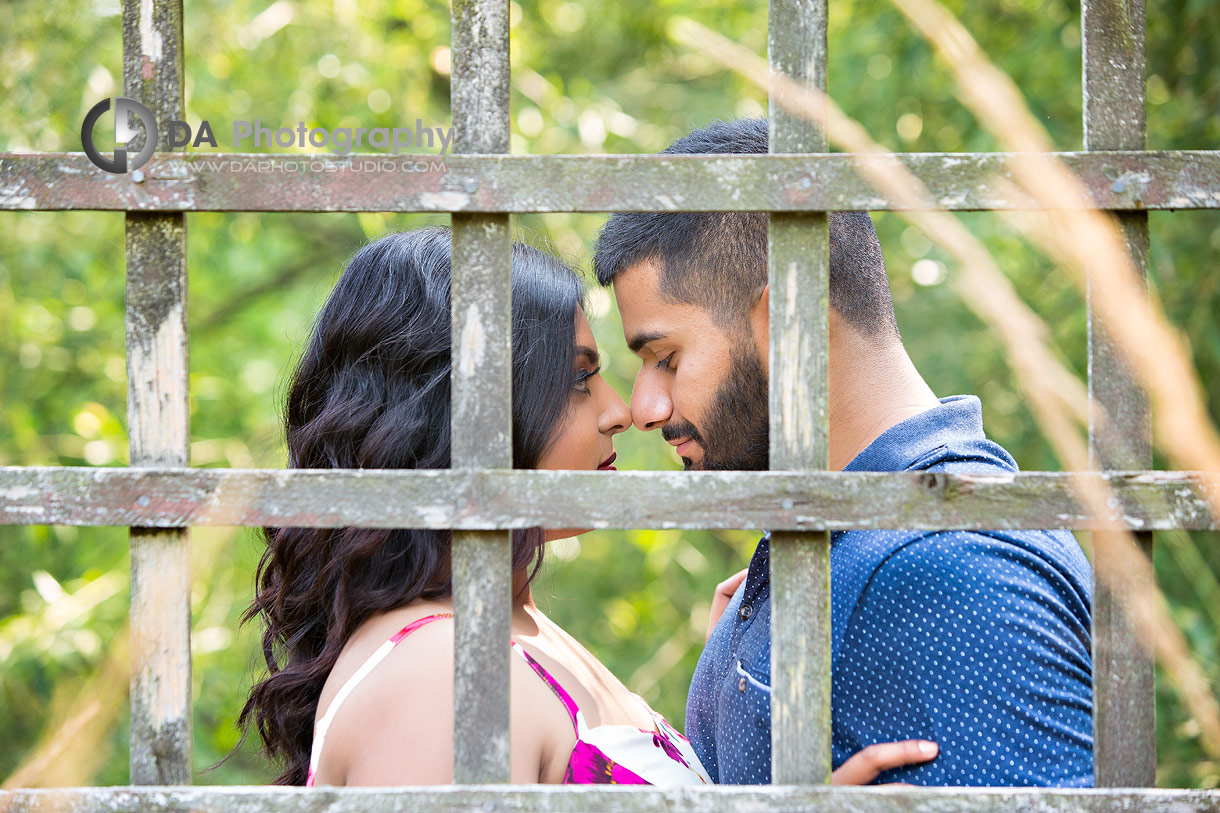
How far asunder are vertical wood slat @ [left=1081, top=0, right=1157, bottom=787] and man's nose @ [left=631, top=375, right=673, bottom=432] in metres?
0.85

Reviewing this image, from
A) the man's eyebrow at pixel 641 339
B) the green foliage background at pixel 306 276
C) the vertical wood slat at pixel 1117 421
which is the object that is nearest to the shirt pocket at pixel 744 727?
the vertical wood slat at pixel 1117 421

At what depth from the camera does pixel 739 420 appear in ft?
5.51

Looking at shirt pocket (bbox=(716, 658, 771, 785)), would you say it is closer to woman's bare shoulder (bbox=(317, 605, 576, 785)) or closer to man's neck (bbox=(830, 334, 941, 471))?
woman's bare shoulder (bbox=(317, 605, 576, 785))

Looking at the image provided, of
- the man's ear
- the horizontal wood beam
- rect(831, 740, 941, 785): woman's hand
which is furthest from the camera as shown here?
the man's ear

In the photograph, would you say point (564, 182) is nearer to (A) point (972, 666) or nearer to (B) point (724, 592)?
(A) point (972, 666)

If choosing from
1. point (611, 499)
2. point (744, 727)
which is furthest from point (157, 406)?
point (744, 727)

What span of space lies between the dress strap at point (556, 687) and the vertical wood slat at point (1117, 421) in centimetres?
72

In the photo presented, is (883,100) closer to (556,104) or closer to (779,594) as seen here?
(556,104)

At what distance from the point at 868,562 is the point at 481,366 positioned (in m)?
0.61

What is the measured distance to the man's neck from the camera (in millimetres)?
1582

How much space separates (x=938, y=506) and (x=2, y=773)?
424 centimetres

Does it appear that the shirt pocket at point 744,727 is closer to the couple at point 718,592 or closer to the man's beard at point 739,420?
the couple at point 718,592

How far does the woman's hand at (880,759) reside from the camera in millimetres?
1155

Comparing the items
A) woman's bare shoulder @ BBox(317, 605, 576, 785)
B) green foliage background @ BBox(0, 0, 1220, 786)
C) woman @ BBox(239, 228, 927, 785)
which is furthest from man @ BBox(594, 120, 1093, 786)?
green foliage background @ BBox(0, 0, 1220, 786)
